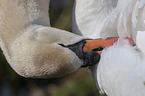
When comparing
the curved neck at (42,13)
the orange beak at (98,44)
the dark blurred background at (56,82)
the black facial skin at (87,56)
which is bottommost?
the dark blurred background at (56,82)

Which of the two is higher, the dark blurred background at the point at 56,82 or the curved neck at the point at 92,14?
the curved neck at the point at 92,14

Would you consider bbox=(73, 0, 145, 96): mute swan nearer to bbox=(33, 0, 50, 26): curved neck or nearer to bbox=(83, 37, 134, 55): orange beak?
bbox=(83, 37, 134, 55): orange beak

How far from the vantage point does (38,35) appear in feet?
8.13

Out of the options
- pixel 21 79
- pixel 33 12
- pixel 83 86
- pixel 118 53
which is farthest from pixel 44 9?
pixel 21 79

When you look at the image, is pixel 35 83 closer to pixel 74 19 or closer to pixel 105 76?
pixel 74 19

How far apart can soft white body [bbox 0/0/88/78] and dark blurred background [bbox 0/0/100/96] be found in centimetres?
Result: 380

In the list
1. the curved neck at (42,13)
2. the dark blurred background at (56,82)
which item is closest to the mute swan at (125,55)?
the curved neck at (42,13)

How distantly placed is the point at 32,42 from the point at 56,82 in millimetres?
5852

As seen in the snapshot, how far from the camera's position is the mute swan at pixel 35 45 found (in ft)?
7.52

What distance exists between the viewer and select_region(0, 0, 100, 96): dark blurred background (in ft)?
21.0

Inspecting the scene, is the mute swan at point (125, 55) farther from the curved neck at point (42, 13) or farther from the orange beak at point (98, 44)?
the curved neck at point (42, 13)

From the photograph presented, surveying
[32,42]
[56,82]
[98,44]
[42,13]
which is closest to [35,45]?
[32,42]

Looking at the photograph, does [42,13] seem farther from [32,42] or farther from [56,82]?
[56,82]

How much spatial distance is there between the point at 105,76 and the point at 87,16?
2.36 feet
